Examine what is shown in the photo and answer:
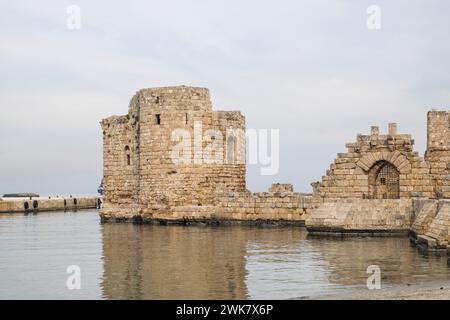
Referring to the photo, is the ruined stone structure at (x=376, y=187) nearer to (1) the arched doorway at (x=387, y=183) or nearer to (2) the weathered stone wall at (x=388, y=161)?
(2) the weathered stone wall at (x=388, y=161)

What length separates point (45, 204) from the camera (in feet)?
161

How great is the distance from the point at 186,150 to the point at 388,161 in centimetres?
823

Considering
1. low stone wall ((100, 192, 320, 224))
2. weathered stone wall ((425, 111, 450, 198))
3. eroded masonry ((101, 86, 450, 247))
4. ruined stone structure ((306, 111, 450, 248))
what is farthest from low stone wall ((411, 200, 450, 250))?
low stone wall ((100, 192, 320, 224))

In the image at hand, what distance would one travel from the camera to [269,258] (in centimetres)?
1588

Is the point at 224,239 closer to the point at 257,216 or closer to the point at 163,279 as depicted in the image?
the point at 257,216

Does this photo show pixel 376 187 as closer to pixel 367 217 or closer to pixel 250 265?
pixel 367 217

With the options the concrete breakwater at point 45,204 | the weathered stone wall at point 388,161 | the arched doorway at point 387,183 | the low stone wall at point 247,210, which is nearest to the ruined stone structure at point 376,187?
the weathered stone wall at point 388,161

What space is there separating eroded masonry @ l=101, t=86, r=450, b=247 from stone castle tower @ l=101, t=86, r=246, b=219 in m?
0.04

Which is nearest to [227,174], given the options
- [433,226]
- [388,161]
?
[388,161]

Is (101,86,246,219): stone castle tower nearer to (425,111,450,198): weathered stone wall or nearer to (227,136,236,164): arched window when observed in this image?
(227,136,236,164): arched window

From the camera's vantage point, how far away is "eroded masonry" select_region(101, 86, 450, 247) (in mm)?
21641
